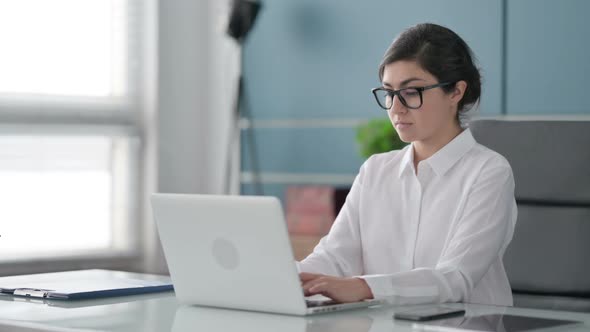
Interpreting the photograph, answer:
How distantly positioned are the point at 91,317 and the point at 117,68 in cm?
339

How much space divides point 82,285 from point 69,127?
274 cm

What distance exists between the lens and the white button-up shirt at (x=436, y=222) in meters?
2.10

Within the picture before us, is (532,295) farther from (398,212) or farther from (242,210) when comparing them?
(242,210)

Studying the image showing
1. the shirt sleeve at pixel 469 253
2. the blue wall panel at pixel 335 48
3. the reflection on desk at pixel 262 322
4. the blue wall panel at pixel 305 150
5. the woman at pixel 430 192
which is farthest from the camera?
the blue wall panel at pixel 305 150

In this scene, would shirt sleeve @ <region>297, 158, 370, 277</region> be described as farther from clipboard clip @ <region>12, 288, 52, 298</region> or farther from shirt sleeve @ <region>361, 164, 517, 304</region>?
clipboard clip @ <region>12, 288, 52, 298</region>

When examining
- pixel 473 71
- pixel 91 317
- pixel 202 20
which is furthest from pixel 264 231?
pixel 202 20

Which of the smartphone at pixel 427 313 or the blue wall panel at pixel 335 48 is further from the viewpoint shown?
the blue wall panel at pixel 335 48

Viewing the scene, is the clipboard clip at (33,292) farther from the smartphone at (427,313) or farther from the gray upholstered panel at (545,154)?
the gray upholstered panel at (545,154)

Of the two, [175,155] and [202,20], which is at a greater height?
[202,20]

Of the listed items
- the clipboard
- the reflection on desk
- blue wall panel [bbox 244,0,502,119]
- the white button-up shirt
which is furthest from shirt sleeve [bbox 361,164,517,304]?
blue wall panel [bbox 244,0,502,119]

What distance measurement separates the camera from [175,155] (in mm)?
5145

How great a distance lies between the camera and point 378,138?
13.4 feet

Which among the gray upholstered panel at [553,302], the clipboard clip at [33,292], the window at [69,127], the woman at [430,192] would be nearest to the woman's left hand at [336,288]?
the woman at [430,192]

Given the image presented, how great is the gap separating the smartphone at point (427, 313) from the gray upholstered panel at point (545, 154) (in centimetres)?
68
